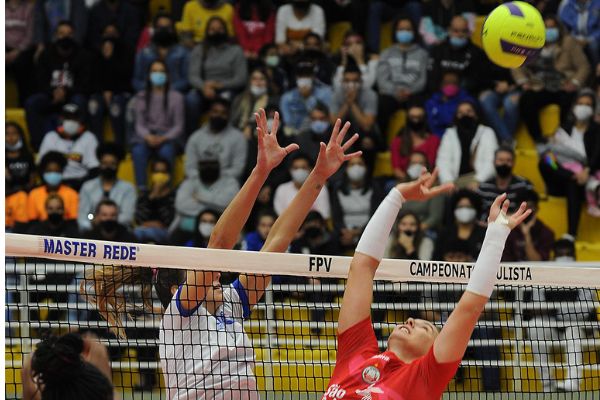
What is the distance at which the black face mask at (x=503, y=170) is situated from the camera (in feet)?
52.8

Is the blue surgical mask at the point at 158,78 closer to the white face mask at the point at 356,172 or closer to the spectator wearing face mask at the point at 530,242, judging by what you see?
the white face mask at the point at 356,172

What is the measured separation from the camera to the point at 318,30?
728 inches

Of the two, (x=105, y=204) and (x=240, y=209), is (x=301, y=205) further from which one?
(x=105, y=204)

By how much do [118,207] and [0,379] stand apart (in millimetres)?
10175

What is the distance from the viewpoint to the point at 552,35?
17578 millimetres

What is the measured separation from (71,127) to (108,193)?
1509 millimetres

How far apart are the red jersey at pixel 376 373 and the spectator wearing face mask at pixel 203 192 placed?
9489mm

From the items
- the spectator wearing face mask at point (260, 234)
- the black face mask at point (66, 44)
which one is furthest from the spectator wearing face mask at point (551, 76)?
the black face mask at point (66, 44)

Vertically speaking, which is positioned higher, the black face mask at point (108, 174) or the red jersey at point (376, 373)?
the black face mask at point (108, 174)

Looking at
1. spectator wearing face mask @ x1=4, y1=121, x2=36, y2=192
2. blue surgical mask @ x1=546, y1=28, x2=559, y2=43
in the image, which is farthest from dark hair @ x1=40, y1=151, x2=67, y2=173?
blue surgical mask @ x1=546, y1=28, x2=559, y2=43

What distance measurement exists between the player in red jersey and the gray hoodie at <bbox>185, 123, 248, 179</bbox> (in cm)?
995

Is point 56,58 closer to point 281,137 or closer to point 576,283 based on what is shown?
point 281,137

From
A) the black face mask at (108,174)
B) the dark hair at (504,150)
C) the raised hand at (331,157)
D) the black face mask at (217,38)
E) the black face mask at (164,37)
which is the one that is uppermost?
the black face mask at (164,37)

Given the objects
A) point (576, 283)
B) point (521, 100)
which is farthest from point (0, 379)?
point (521, 100)
